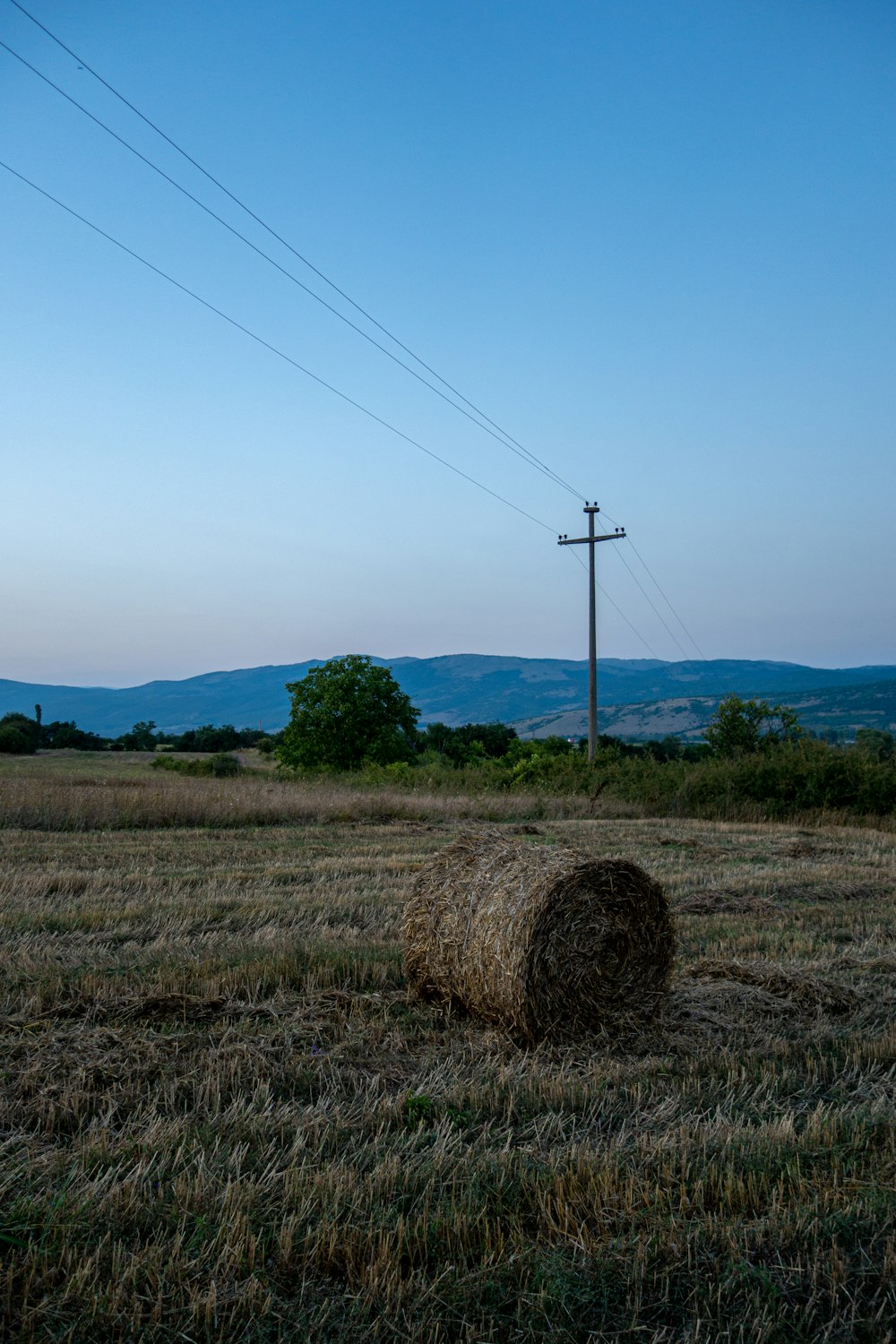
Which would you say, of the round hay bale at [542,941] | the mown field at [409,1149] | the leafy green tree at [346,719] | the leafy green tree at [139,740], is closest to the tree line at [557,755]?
the leafy green tree at [346,719]

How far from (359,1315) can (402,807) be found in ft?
68.2

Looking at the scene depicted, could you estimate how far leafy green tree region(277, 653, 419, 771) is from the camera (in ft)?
177

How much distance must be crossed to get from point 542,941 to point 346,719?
48.5m

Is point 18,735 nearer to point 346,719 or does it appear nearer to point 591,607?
point 346,719

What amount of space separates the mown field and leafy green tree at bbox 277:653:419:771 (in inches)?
1766

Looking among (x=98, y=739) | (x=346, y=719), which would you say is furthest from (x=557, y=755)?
(x=98, y=739)

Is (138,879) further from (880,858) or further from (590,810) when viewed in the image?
(590,810)

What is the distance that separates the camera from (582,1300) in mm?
3141

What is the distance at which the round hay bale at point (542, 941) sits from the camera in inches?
248

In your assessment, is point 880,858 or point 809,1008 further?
point 880,858

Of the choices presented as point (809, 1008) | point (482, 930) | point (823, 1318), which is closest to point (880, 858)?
point (809, 1008)

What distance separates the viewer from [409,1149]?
4.21 metres

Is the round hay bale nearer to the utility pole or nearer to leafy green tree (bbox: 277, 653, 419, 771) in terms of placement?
the utility pole

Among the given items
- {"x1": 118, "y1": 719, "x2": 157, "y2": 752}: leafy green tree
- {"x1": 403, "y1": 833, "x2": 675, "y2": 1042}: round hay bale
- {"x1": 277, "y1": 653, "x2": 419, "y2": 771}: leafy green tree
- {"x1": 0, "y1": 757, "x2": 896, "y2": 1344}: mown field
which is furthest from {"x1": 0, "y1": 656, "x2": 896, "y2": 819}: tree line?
{"x1": 403, "y1": 833, "x2": 675, "y2": 1042}: round hay bale
